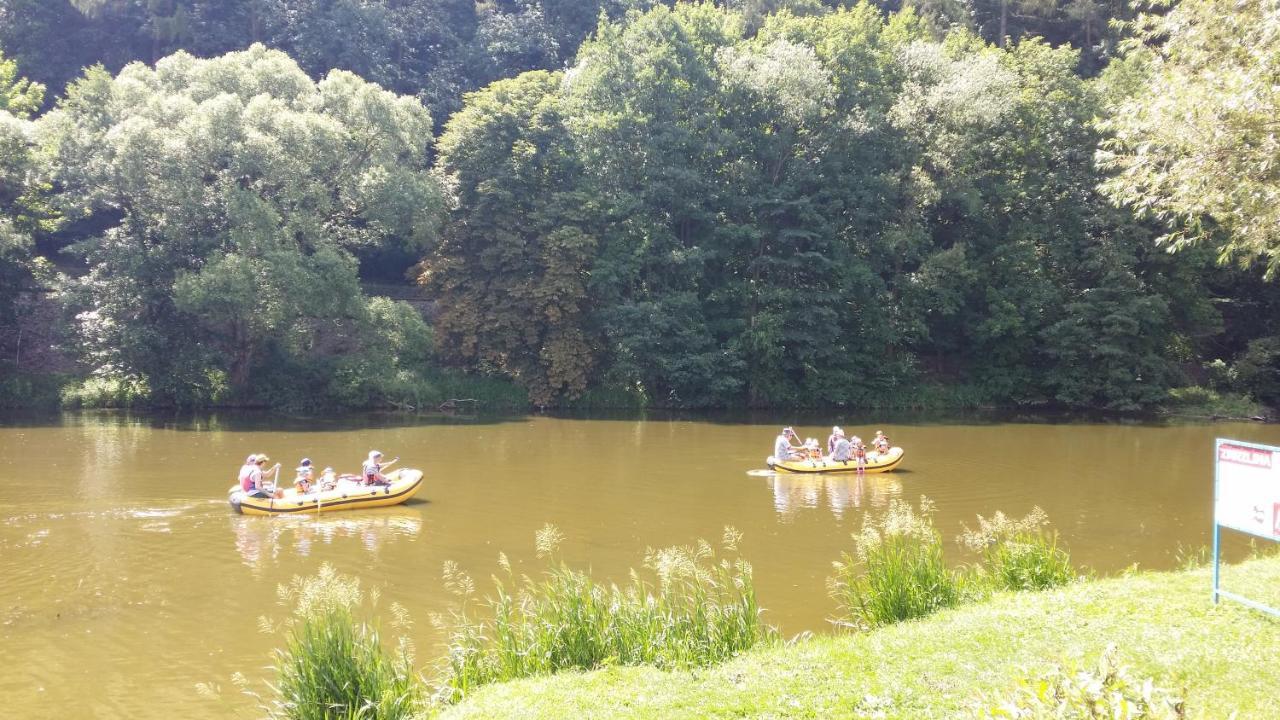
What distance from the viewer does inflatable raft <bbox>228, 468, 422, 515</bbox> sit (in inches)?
651

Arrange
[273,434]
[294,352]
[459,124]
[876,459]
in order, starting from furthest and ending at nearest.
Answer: [459,124] → [294,352] → [273,434] → [876,459]

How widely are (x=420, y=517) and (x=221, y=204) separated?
19.0m

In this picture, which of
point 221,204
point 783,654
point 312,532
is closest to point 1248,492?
point 783,654

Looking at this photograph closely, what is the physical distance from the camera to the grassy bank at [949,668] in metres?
6.03

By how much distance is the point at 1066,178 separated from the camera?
35250 mm

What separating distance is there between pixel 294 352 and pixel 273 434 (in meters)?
5.79

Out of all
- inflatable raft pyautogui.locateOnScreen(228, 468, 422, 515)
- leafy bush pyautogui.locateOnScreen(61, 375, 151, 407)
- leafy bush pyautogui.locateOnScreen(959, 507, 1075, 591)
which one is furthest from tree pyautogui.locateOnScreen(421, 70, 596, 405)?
leafy bush pyautogui.locateOnScreen(959, 507, 1075, 591)

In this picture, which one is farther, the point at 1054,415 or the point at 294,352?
the point at 1054,415

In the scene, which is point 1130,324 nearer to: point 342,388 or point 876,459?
point 876,459

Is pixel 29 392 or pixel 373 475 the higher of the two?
pixel 29 392

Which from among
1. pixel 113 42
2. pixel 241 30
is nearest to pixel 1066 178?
pixel 241 30

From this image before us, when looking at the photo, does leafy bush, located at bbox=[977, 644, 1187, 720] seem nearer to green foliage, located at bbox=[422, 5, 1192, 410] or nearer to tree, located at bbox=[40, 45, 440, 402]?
tree, located at bbox=[40, 45, 440, 402]

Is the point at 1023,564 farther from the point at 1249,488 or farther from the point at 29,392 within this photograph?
the point at 29,392

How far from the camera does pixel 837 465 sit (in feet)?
69.4
